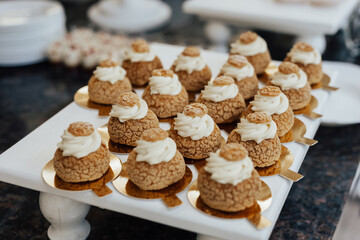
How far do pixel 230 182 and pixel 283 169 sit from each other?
30 cm

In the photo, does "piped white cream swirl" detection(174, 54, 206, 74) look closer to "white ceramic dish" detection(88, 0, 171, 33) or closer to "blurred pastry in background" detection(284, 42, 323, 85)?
"blurred pastry in background" detection(284, 42, 323, 85)

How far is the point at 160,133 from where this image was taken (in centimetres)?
139

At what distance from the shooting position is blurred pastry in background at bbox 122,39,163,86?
79.7 inches

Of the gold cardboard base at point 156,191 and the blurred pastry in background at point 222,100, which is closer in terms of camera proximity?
the gold cardboard base at point 156,191

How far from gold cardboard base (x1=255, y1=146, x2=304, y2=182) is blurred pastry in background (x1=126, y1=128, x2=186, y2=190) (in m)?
0.29

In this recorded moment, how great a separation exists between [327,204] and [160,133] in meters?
0.84

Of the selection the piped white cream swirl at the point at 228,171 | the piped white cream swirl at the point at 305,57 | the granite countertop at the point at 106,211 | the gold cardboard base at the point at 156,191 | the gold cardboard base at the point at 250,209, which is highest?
the piped white cream swirl at the point at 305,57

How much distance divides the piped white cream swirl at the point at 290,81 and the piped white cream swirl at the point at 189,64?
328 millimetres

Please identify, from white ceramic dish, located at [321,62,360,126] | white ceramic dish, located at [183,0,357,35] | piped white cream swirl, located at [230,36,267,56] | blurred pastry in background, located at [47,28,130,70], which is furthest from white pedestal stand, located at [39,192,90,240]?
white ceramic dish, located at [183,0,357,35]

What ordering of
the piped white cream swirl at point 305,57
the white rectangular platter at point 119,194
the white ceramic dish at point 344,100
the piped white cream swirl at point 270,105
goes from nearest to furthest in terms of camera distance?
the white rectangular platter at point 119,194 → the piped white cream swirl at point 270,105 → the piped white cream swirl at point 305,57 → the white ceramic dish at point 344,100

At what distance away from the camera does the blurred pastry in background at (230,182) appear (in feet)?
4.23

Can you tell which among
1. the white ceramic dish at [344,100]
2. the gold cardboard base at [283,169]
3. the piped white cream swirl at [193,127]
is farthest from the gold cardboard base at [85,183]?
the white ceramic dish at [344,100]

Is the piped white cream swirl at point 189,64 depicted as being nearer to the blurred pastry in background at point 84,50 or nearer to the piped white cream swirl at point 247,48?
the piped white cream swirl at point 247,48

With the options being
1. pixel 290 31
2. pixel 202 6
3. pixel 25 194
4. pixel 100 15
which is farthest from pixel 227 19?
pixel 25 194
